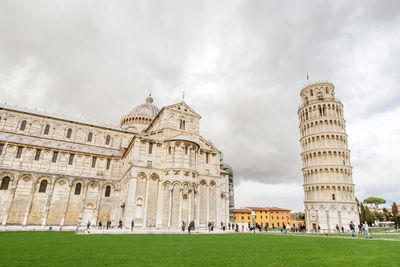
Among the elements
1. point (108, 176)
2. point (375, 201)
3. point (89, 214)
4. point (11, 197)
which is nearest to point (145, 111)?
point (108, 176)

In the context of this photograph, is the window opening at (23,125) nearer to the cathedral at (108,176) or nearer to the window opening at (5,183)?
the cathedral at (108,176)

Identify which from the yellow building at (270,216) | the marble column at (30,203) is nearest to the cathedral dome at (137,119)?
the marble column at (30,203)

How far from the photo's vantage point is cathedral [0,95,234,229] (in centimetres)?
2786

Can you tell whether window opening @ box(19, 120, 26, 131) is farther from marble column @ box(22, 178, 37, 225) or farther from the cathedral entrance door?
the cathedral entrance door

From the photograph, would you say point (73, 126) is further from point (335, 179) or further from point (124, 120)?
point (335, 179)

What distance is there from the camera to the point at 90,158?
35750 mm

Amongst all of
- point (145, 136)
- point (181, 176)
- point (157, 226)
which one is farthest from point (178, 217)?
point (145, 136)

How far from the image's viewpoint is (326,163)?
4716cm

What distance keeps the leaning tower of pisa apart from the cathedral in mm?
21315

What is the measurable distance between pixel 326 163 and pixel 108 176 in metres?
40.7

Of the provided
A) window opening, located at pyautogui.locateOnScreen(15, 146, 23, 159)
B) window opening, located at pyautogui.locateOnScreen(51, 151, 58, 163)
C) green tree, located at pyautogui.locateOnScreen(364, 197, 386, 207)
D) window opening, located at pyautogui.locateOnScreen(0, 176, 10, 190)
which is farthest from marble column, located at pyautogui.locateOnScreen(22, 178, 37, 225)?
green tree, located at pyautogui.locateOnScreen(364, 197, 386, 207)

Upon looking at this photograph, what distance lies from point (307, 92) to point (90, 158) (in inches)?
1890

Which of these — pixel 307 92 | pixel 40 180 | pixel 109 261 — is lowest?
pixel 109 261

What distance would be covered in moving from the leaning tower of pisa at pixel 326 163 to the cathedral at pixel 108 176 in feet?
69.9
